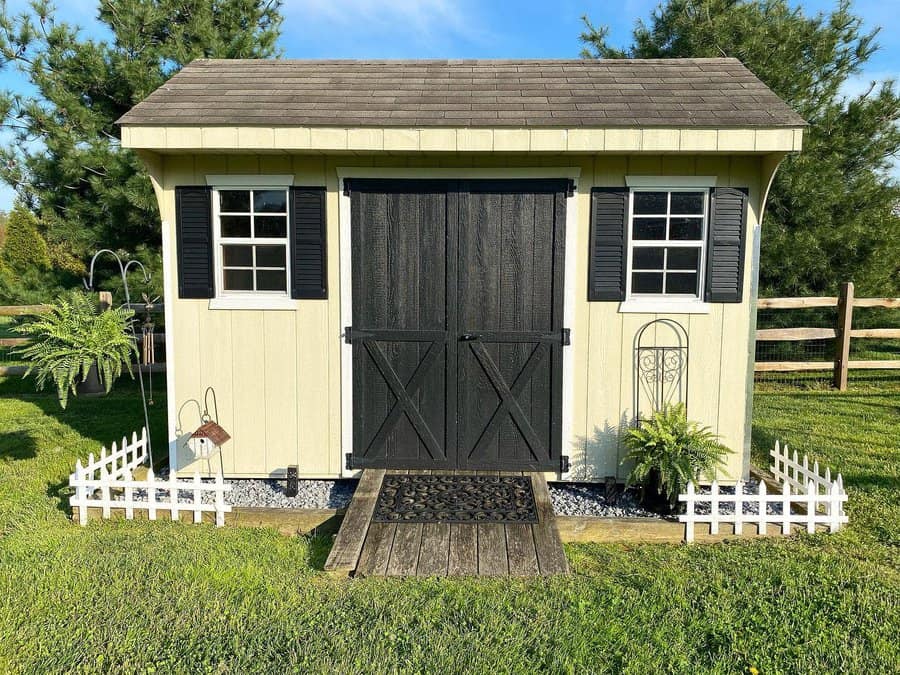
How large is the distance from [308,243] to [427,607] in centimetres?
305

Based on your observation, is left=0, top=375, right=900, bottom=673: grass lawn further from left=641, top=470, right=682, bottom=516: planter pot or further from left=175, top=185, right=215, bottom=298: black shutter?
left=175, top=185, right=215, bottom=298: black shutter

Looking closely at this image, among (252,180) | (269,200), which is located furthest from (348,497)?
(252,180)

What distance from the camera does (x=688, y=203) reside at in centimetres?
493

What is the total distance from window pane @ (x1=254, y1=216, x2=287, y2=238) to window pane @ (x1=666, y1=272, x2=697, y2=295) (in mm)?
3243

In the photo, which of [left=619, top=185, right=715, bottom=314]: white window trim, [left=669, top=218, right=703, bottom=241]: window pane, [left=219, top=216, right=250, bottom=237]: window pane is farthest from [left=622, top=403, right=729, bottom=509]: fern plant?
[left=219, top=216, right=250, bottom=237]: window pane

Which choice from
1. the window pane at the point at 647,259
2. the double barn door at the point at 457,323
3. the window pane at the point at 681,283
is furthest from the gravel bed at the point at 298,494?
the window pane at the point at 681,283

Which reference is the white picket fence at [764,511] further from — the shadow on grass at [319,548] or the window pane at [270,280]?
the window pane at [270,280]

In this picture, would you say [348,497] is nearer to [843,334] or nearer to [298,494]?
[298,494]

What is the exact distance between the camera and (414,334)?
201 inches

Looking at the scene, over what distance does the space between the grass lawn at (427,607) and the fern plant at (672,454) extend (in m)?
0.52

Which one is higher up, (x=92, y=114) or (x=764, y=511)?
(x=92, y=114)

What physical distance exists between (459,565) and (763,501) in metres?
2.21

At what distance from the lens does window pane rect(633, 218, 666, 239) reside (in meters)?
4.96

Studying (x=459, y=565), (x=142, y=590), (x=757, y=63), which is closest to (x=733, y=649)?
(x=459, y=565)
